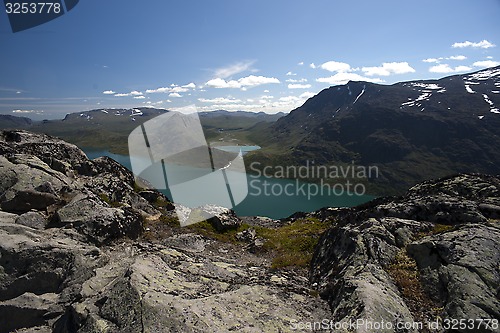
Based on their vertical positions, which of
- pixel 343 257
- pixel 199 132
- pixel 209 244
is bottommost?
pixel 209 244

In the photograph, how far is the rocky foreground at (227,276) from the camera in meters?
11.4

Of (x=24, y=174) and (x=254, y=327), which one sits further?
(x=24, y=174)

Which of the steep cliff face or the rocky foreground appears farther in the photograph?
the steep cliff face

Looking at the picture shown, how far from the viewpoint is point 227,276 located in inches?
671

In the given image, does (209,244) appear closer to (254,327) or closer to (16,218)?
(16,218)

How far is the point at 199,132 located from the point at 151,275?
8975 millimetres

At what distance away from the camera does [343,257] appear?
1838cm

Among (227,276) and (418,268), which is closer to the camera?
(418,268)

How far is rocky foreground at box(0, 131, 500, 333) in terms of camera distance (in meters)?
11.4

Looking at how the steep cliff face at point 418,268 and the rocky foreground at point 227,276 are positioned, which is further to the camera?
the steep cliff face at point 418,268

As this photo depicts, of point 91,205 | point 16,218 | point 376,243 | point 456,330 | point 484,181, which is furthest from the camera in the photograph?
point 484,181

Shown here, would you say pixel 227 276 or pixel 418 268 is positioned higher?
pixel 418 268

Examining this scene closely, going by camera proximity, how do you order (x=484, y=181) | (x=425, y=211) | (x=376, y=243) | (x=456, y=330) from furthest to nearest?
1. (x=484, y=181)
2. (x=425, y=211)
3. (x=376, y=243)
4. (x=456, y=330)

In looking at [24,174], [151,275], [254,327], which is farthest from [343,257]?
[24,174]
